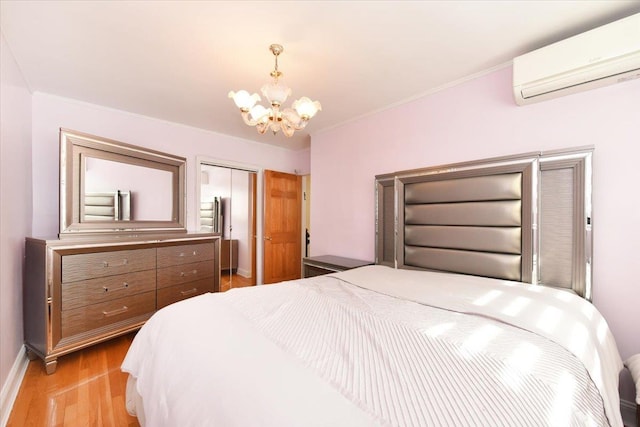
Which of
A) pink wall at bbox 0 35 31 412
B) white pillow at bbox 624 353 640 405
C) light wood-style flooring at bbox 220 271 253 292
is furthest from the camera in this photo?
light wood-style flooring at bbox 220 271 253 292

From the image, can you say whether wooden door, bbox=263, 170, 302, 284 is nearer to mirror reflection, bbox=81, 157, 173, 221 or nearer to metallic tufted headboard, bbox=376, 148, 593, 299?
mirror reflection, bbox=81, 157, 173, 221

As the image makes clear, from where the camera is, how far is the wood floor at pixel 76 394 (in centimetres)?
154

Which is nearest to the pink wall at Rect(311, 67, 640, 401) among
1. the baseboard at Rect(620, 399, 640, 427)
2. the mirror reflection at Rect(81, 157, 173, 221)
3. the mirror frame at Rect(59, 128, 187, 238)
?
the baseboard at Rect(620, 399, 640, 427)

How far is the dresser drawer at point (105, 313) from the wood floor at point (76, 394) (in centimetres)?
29

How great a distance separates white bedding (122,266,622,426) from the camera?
0.68 metres

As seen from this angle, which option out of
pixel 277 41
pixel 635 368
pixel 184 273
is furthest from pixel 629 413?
pixel 184 273

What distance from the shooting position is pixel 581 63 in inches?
62.5

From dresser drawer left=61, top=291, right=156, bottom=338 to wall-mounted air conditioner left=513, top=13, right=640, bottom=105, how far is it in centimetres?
371

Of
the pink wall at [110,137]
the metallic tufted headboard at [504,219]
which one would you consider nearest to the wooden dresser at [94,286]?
the pink wall at [110,137]

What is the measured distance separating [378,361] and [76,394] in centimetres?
221

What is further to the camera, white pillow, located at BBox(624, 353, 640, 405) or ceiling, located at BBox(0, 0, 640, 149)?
ceiling, located at BBox(0, 0, 640, 149)

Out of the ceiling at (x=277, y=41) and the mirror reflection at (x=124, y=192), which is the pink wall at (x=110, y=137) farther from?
the mirror reflection at (x=124, y=192)

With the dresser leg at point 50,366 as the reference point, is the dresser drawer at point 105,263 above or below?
above

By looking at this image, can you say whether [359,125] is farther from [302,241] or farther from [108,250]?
[108,250]
